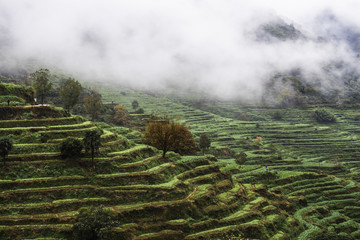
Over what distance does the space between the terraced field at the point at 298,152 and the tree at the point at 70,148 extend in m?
35.5

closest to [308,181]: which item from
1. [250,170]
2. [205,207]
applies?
→ [250,170]

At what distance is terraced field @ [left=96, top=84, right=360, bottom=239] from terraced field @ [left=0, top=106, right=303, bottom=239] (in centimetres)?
1226

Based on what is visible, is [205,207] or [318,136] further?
[318,136]

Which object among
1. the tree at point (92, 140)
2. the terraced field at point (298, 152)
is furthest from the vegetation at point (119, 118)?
the tree at point (92, 140)

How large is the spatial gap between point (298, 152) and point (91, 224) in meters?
98.1

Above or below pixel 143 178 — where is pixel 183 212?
below

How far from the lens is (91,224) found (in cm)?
3025

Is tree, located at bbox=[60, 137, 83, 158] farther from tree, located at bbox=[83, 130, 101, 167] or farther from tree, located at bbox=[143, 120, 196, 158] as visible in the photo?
tree, located at bbox=[143, 120, 196, 158]

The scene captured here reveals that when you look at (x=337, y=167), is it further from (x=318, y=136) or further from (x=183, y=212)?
(x=183, y=212)

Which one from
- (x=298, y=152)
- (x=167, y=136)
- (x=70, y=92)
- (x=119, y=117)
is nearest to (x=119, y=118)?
(x=119, y=117)

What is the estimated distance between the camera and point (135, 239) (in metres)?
34.0

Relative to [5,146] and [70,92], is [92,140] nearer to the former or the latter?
[5,146]

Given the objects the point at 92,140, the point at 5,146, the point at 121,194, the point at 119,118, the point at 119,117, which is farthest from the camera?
the point at 119,117

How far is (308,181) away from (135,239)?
6012 cm
